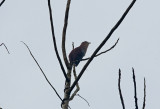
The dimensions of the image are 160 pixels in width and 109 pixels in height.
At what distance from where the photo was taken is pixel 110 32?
327 cm

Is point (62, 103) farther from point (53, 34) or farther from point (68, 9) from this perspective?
point (68, 9)

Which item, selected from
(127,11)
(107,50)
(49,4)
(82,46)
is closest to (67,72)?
(107,50)

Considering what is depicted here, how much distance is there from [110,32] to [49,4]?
0.78m

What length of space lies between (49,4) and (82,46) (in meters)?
6.23

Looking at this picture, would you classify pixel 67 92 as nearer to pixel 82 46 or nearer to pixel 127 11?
pixel 127 11

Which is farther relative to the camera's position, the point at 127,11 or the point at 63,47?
the point at 63,47

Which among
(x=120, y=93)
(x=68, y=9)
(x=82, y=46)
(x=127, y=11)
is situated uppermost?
(x=82, y=46)

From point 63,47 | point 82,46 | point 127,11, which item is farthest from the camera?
point 82,46

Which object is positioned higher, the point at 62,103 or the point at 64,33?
the point at 64,33

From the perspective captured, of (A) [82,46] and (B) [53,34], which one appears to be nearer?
(B) [53,34]

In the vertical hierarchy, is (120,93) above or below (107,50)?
below

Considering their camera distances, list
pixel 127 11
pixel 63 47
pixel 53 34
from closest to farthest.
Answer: pixel 127 11 < pixel 53 34 < pixel 63 47

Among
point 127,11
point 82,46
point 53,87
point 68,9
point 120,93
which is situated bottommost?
point 120,93

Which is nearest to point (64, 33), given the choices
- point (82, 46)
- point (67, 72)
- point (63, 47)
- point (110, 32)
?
point (63, 47)
